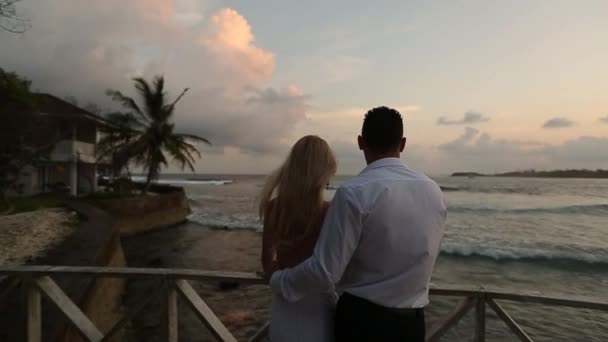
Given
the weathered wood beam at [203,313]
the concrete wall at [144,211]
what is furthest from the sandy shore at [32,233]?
the weathered wood beam at [203,313]

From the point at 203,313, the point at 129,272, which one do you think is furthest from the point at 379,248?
the point at 129,272

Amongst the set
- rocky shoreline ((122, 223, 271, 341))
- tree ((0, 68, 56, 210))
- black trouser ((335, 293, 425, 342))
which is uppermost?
tree ((0, 68, 56, 210))

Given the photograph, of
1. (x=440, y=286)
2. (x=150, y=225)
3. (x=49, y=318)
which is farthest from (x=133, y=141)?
(x=440, y=286)

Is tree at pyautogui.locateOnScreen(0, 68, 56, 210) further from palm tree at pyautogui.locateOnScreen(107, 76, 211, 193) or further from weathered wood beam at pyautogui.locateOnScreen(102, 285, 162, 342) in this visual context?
weathered wood beam at pyautogui.locateOnScreen(102, 285, 162, 342)

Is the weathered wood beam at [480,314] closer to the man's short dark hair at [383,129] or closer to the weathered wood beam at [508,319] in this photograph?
the weathered wood beam at [508,319]

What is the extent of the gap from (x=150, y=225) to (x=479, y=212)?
2320cm

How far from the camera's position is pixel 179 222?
2431 centimetres

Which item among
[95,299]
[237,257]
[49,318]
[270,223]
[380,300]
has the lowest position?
[237,257]

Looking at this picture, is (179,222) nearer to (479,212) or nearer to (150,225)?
(150,225)

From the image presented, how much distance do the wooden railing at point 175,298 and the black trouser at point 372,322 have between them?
0.70 m

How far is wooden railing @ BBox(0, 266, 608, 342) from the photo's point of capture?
213cm

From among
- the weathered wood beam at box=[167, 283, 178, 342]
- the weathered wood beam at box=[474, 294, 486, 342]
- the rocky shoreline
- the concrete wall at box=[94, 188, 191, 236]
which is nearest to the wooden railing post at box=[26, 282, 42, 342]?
the rocky shoreline

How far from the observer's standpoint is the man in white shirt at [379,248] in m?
1.27

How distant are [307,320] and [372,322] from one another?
0.90 ft
